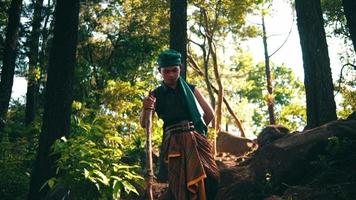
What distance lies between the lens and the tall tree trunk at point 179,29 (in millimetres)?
10594

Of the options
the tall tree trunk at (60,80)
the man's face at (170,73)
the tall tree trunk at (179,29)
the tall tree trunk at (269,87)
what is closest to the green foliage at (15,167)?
the tall tree trunk at (60,80)

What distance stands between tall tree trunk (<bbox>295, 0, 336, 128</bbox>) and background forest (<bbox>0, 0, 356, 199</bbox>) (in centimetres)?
8

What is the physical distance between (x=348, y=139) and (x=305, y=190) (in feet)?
5.11

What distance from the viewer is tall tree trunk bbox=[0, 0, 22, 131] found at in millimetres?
13969

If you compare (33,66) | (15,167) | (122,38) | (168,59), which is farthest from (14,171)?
(122,38)

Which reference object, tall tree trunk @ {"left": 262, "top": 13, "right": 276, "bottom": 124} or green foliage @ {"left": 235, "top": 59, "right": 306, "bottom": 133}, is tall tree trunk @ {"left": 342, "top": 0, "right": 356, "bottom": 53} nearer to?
tall tree trunk @ {"left": 262, "top": 13, "right": 276, "bottom": 124}

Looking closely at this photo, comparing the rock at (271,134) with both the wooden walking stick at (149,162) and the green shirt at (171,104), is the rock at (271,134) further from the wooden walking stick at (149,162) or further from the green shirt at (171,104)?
the wooden walking stick at (149,162)

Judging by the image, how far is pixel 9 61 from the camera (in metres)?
14.8

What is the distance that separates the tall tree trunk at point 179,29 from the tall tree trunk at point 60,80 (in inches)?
133

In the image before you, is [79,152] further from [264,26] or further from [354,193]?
[264,26]

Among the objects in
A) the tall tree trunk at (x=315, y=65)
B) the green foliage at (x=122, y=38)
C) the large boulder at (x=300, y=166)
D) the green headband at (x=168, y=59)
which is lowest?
the large boulder at (x=300, y=166)

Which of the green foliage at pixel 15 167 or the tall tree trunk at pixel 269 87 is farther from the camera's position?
the tall tree trunk at pixel 269 87

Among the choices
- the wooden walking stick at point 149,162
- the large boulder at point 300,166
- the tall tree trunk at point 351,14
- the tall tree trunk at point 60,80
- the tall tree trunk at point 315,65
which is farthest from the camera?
the tall tree trunk at point 315,65

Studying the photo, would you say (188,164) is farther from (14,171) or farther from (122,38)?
(122,38)
